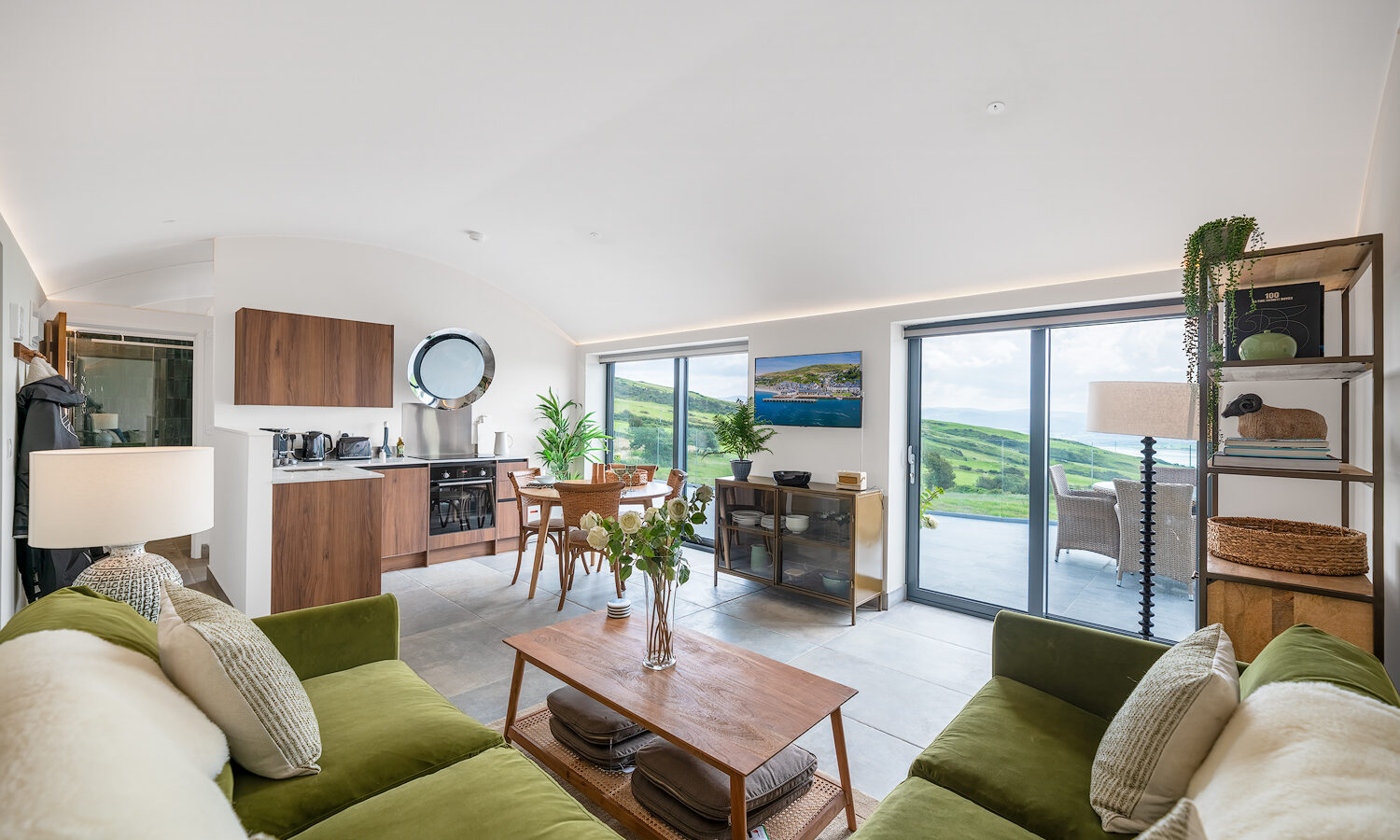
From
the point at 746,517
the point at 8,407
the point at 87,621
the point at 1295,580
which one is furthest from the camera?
the point at 746,517

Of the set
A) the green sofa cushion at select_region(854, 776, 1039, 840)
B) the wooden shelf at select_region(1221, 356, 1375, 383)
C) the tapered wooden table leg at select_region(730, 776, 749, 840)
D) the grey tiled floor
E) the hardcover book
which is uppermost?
the hardcover book

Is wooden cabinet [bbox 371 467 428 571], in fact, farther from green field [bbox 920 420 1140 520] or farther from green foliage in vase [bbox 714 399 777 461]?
green field [bbox 920 420 1140 520]

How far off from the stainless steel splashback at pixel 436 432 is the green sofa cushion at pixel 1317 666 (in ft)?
18.5

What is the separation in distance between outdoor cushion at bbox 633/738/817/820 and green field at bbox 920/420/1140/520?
263 centimetres

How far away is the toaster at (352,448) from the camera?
494 centimetres

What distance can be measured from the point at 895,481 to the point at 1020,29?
286 centimetres

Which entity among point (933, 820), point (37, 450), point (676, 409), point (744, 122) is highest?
point (744, 122)

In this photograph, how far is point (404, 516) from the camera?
497 cm

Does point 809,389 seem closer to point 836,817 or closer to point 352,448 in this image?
point 836,817

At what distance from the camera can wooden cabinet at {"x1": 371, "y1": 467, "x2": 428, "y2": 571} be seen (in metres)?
4.89

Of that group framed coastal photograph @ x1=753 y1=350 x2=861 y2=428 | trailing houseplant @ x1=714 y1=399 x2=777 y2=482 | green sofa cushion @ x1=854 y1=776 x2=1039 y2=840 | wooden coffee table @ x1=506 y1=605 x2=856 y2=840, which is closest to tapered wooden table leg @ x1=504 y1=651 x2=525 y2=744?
wooden coffee table @ x1=506 y1=605 x2=856 y2=840

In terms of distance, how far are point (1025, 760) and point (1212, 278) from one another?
164 cm

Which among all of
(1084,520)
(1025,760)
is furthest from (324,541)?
(1084,520)

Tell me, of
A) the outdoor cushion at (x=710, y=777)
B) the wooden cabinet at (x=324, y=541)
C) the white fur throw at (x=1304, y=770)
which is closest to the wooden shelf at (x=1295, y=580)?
the white fur throw at (x=1304, y=770)
